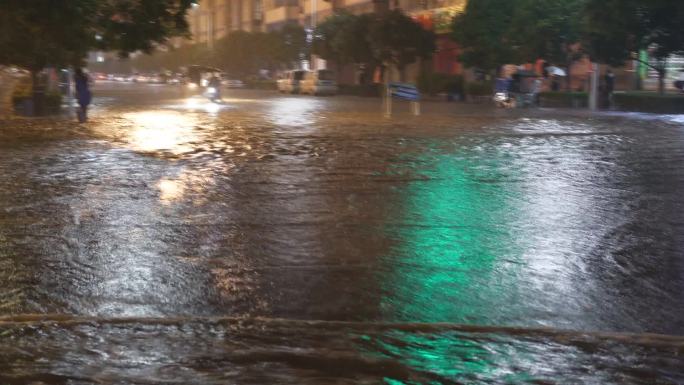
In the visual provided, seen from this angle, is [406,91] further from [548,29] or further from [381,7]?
[381,7]

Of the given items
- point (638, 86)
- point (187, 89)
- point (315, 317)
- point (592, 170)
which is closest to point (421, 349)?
point (315, 317)

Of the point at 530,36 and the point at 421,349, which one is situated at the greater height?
the point at 530,36

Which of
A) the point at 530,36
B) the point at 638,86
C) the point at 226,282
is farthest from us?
the point at 638,86

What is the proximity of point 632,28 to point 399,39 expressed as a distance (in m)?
19.2

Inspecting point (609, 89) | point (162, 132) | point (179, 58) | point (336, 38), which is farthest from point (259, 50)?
point (162, 132)

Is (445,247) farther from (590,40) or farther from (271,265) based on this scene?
(590,40)

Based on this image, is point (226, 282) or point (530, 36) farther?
point (530, 36)

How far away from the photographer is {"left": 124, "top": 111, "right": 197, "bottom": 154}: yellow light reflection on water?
60.5 ft

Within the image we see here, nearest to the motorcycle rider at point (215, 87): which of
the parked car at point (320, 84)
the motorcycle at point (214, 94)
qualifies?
the motorcycle at point (214, 94)

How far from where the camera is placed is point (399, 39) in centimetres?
4956

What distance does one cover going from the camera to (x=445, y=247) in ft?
28.2

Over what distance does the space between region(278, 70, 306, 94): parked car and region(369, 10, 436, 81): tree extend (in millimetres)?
7807

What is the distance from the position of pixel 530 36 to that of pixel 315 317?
34.0 meters

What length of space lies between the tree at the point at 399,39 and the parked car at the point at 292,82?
7807 mm
